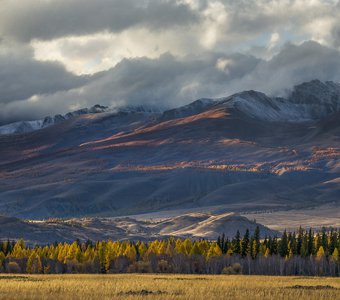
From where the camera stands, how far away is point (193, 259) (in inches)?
5266

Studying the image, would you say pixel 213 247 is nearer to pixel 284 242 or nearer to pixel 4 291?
pixel 284 242

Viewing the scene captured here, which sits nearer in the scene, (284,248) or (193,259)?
(193,259)

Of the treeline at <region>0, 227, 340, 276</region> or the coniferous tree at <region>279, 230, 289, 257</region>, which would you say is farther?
the coniferous tree at <region>279, 230, 289, 257</region>

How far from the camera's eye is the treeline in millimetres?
126625

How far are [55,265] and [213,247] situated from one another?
30.2 metres

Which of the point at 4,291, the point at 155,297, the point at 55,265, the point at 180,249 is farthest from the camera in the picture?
the point at 180,249

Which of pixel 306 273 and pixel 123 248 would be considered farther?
pixel 123 248

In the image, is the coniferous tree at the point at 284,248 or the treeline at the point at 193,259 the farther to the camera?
the coniferous tree at the point at 284,248

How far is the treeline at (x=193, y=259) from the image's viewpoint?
127 metres

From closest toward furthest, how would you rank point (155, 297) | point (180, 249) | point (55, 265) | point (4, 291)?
point (155, 297) → point (4, 291) → point (55, 265) → point (180, 249)

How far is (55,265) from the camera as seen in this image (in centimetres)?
12788

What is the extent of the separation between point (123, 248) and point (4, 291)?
8822cm

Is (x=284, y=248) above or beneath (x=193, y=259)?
above

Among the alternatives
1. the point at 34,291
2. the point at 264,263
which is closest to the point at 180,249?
the point at 264,263
